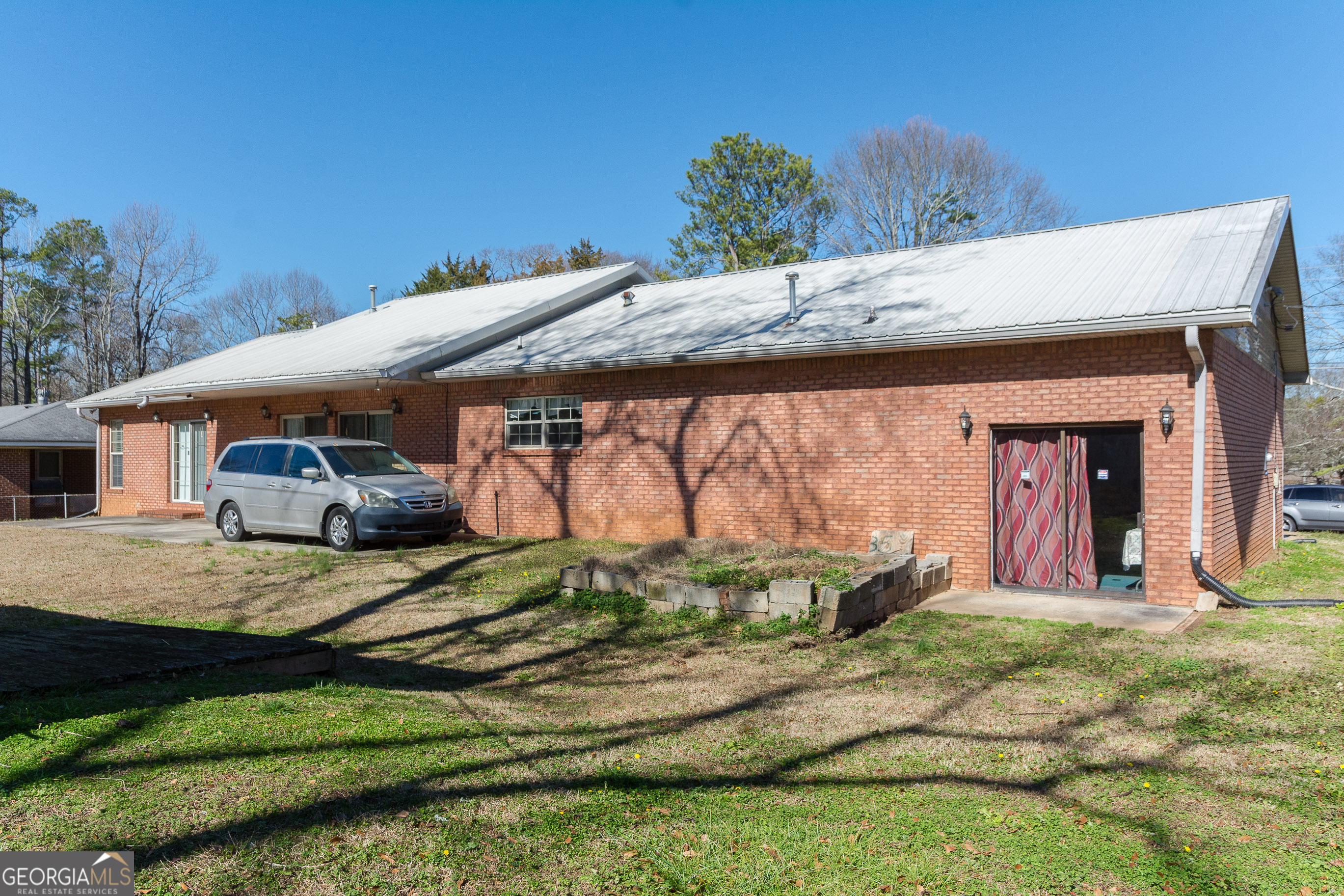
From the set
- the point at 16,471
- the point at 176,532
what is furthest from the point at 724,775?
the point at 16,471

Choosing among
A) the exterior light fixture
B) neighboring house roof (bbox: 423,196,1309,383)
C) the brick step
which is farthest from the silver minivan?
the exterior light fixture

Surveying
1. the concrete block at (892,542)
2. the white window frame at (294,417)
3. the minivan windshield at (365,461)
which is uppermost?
the white window frame at (294,417)

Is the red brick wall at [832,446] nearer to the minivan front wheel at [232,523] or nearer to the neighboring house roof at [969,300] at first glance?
the neighboring house roof at [969,300]

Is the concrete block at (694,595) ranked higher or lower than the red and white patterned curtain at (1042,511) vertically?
lower

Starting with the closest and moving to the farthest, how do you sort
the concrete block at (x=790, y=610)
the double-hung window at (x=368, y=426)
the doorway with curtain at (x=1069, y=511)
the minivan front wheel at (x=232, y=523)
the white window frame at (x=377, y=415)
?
the concrete block at (x=790, y=610) → the doorway with curtain at (x=1069, y=511) → the minivan front wheel at (x=232, y=523) → the white window frame at (x=377, y=415) → the double-hung window at (x=368, y=426)

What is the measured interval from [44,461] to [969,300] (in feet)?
101

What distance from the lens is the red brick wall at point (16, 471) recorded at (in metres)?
27.2

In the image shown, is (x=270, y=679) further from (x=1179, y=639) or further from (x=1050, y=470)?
(x=1050, y=470)

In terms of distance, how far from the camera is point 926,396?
405 inches

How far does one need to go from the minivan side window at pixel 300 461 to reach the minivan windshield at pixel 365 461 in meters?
0.22

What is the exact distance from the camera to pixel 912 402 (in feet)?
34.1

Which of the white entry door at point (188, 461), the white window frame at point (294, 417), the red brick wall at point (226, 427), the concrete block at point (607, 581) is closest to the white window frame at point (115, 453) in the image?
the red brick wall at point (226, 427)

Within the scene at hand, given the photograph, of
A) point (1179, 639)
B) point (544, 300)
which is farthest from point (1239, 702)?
point (544, 300)

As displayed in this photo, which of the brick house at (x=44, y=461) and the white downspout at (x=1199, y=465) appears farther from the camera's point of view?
the brick house at (x=44, y=461)
